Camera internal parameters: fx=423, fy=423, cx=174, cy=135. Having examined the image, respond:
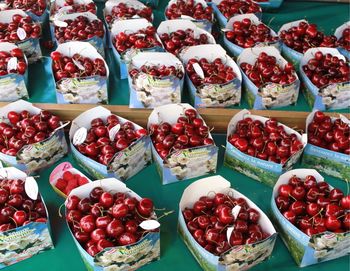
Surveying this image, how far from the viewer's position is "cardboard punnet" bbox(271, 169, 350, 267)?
131 centimetres

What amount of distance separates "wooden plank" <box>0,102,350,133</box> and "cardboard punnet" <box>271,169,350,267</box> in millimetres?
444

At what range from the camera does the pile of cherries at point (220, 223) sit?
1.30 metres

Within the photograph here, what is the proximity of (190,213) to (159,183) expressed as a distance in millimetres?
293

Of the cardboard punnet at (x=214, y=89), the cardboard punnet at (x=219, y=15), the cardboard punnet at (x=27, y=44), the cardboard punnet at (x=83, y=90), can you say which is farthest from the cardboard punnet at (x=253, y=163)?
the cardboard punnet at (x=27, y=44)

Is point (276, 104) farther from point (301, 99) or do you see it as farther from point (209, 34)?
point (209, 34)

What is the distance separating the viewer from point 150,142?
165 centimetres

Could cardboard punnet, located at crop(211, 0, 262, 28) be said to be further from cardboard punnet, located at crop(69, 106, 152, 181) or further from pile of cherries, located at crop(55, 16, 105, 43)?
cardboard punnet, located at crop(69, 106, 152, 181)

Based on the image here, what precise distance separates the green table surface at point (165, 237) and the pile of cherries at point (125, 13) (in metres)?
0.90

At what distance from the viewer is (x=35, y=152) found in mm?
1566

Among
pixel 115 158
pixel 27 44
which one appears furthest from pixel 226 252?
pixel 27 44

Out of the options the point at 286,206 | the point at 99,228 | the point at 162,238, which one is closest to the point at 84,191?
the point at 99,228

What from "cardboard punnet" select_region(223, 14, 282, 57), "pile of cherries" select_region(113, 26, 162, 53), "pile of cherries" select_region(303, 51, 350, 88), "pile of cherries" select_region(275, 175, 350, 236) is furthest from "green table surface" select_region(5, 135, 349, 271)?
"cardboard punnet" select_region(223, 14, 282, 57)

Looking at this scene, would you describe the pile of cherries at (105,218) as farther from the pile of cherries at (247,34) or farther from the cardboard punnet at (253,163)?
the pile of cherries at (247,34)

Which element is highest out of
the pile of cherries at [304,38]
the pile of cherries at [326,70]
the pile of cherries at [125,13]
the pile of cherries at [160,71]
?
the pile of cherries at [125,13]
